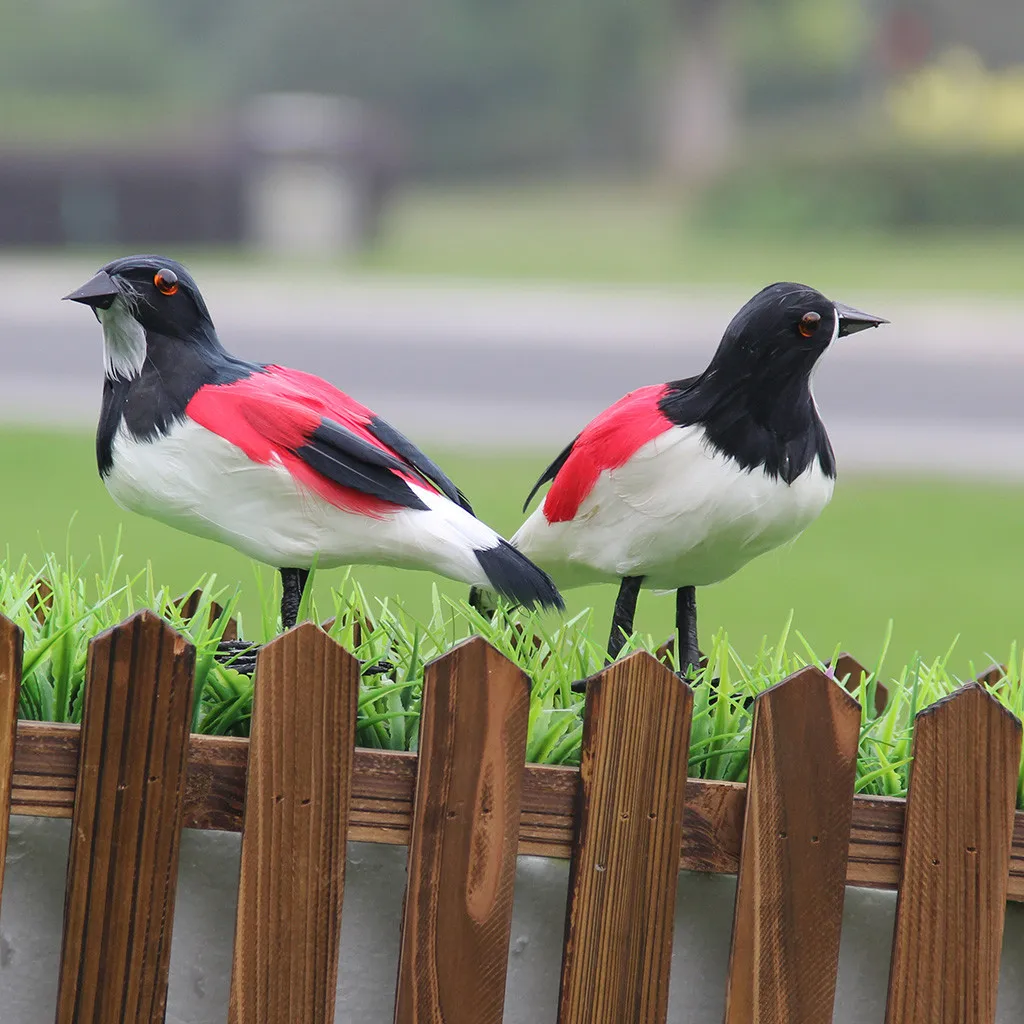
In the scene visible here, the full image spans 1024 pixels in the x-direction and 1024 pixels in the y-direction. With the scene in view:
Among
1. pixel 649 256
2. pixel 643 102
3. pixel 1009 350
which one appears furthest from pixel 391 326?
pixel 643 102

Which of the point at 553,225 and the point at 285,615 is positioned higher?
the point at 553,225

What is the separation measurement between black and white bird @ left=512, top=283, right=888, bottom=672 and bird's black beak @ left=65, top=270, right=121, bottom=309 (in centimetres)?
69

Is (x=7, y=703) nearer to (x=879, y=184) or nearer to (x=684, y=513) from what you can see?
(x=684, y=513)

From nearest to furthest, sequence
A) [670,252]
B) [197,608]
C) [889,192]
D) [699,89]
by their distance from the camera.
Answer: [197,608] < [670,252] < [889,192] < [699,89]

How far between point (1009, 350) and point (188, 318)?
11.8 m

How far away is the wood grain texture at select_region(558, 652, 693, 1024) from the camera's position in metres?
1.81

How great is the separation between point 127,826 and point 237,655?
340mm

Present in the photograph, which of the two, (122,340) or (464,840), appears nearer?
(464,840)

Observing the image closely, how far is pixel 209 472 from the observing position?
1969 millimetres

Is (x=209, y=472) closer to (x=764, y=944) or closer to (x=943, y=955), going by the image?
(x=764, y=944)

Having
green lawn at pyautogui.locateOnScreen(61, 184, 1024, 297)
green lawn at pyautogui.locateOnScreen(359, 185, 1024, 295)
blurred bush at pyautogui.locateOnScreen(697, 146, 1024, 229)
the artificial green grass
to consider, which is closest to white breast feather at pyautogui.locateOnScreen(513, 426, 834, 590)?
the artificial green grass

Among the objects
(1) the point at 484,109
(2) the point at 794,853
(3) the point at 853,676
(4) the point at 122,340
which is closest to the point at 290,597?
(4) the point at 122,340

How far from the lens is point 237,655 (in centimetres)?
204

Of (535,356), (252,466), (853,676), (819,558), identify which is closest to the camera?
(252,466)
